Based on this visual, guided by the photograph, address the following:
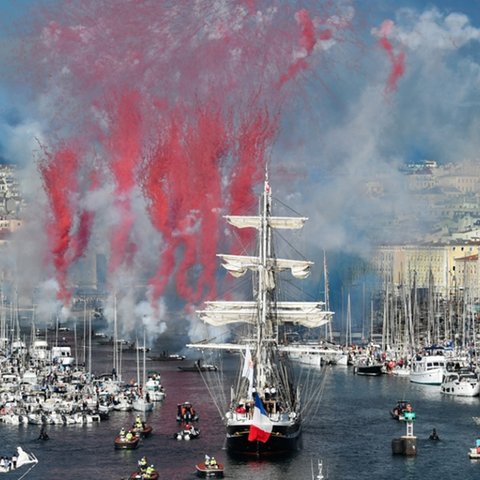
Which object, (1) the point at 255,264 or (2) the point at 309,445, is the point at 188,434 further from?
(1) the point at 255,264

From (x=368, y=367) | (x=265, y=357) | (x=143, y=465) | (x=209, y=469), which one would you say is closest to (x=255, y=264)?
(x=265, y=357)

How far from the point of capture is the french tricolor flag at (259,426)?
171 feet

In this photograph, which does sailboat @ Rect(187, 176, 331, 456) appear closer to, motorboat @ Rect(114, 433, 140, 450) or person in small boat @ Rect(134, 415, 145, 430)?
motorboat @ Rect(114, 433, 140, 450)

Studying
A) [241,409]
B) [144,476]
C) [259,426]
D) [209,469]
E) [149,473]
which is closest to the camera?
[144,476]

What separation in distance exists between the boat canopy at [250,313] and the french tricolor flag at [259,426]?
37.5ft

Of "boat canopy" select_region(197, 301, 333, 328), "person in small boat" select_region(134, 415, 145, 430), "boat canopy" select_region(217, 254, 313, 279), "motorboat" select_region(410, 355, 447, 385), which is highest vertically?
"boat canopy" select_region(217, 254, 313, 279)

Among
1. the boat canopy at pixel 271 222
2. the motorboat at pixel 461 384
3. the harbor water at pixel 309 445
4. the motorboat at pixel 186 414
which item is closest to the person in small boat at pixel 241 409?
the harbor water at pixel 309 445

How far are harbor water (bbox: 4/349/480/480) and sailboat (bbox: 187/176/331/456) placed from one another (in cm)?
84

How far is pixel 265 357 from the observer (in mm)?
57875

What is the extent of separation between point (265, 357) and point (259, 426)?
20.2 feet

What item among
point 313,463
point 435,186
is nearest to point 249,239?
point 313,463

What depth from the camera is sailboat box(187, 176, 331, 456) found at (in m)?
52.3

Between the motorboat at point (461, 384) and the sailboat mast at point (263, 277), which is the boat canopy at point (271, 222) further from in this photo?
the motorboat at point (461, 384)

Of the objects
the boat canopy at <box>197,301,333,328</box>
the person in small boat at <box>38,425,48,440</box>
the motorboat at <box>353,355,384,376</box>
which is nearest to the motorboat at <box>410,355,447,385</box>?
the motorboat at <box>353,355,384,376</box>
